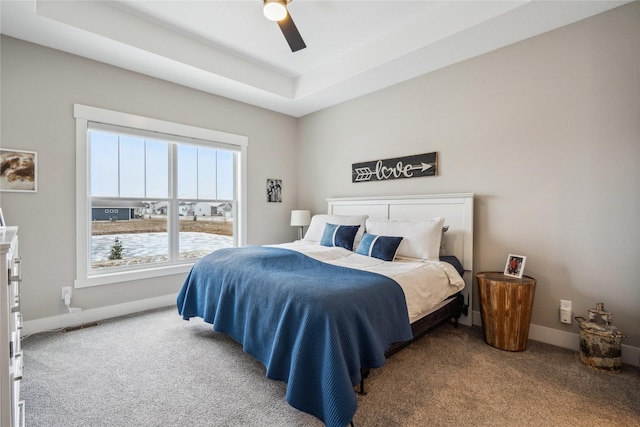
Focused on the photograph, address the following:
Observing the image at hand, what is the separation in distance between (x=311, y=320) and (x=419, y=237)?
1.65m

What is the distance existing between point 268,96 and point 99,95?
1.89 meters

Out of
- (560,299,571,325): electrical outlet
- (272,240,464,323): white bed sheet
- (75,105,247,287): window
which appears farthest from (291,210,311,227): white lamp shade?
(560,299,571,325): electrical outlet

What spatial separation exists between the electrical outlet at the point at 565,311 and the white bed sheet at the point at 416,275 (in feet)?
2.70

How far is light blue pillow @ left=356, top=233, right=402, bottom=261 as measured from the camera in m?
2.78

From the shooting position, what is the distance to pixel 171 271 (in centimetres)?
365

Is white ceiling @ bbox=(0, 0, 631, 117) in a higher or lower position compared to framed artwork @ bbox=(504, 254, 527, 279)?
higher

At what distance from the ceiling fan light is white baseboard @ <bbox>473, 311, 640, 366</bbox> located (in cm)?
331

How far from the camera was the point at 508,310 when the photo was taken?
2.39m

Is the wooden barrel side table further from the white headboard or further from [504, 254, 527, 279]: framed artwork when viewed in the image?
the white headboard

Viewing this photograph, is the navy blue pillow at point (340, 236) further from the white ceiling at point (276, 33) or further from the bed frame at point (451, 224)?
the white ceiling at point (276, 33)

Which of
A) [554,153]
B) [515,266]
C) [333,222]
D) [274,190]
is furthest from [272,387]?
[274,190]

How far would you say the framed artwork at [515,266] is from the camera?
2.54 metres

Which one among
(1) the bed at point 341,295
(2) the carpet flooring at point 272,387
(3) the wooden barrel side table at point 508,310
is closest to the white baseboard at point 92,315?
(2) the carpet flooring at point 272,387

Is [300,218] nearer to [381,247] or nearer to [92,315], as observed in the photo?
[381,247]
